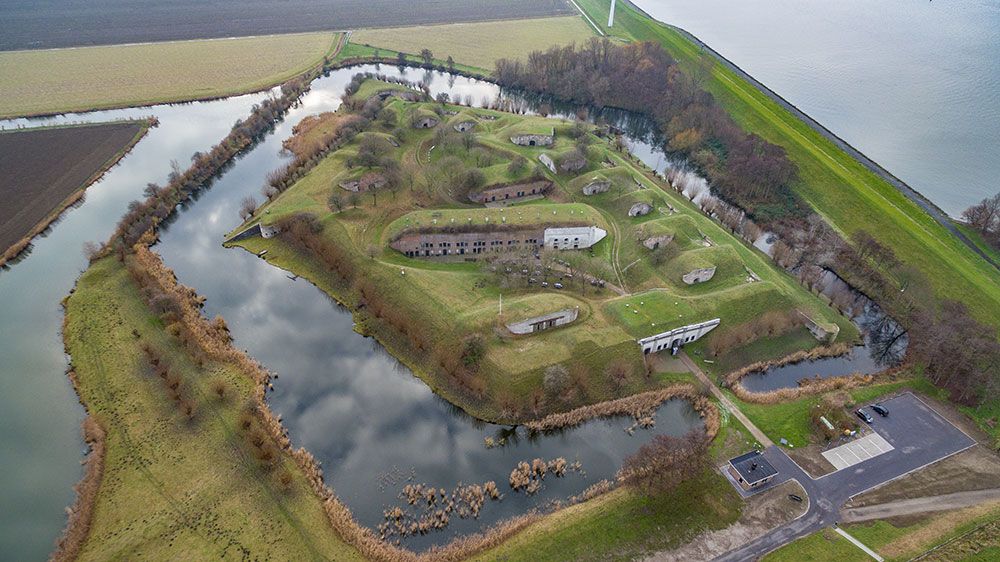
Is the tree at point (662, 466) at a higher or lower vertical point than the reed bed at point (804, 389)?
higher

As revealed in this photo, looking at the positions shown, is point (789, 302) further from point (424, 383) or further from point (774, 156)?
point (424, 383)

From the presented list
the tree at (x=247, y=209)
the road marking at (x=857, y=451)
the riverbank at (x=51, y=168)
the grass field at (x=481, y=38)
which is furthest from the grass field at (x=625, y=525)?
the grass field at (x=481, y=38)

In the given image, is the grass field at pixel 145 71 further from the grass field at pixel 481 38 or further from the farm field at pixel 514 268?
the farm field at pixel 514 268

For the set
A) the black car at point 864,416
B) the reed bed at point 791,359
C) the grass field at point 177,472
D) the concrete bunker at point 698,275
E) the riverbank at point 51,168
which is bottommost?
the reed bed at point 791,359

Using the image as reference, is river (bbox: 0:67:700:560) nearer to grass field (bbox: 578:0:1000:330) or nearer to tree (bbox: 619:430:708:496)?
tree (bbox: 619:430:708:496)

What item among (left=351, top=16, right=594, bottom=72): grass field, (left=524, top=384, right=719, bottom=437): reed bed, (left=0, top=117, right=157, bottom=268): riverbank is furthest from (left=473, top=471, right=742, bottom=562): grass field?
(left=351, top=16, right=594, bottom=72): grass field
